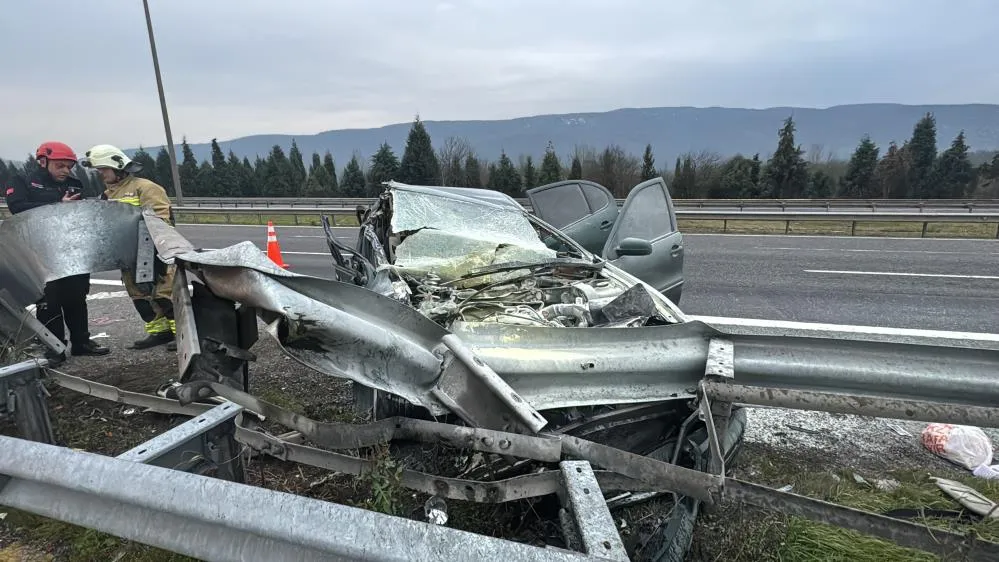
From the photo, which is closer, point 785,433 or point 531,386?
point 531,386

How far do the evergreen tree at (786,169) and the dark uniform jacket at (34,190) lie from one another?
31669 millimetres

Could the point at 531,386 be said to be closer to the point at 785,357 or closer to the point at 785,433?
the point at 785,357

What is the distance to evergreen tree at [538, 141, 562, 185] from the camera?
28688mm

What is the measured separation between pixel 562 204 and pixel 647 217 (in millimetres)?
1177

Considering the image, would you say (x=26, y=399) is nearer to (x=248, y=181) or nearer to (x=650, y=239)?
(x=650, y=239)

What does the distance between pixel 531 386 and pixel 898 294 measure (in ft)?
21.7

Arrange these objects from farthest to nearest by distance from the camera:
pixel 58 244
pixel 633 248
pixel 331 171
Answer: pixel 331 171, pixel 633 248, pixel 58 244

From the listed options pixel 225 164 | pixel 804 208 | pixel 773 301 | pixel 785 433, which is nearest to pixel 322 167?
pixel 225 164

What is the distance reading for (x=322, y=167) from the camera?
32.8 metres

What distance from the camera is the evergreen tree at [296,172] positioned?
32.7 metres

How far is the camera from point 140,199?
4.26 m

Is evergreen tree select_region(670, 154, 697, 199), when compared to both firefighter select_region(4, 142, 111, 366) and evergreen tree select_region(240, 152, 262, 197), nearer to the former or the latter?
evergreen tree select_region(240, 152, 262, 197)

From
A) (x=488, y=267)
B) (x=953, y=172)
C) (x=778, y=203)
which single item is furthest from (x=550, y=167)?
(x=488, y=267)

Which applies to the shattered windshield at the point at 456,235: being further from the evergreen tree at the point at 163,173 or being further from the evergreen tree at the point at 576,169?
the evergreen tree at the point at 163,173
